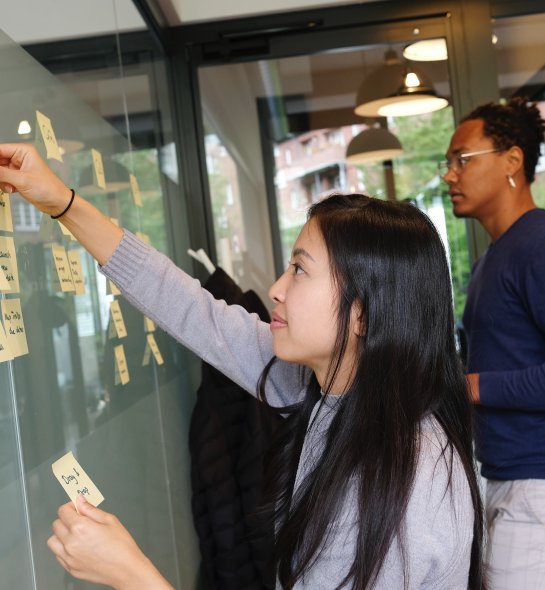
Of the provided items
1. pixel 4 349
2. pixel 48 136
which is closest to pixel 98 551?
pixel 4 349

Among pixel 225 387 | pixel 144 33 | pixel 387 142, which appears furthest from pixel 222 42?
pixel 225 387

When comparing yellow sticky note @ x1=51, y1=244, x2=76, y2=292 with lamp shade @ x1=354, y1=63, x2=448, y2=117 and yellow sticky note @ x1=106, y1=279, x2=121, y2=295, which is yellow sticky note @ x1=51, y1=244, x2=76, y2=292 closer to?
yellow sticky note @ x1=106, y1=279, x2=121, y2=295

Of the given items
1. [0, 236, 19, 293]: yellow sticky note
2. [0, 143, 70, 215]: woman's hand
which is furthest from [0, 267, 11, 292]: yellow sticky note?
[0, 143, 70, 215]: woman's hand

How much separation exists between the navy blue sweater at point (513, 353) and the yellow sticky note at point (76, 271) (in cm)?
99

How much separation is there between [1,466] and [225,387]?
4.60 feet

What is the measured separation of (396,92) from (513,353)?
1.38 m

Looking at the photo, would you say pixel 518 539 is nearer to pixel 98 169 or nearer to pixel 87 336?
pixel 87 336

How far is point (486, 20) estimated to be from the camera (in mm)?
2883

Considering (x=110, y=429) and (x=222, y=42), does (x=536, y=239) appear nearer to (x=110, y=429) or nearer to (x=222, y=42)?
(x=110, y=429)

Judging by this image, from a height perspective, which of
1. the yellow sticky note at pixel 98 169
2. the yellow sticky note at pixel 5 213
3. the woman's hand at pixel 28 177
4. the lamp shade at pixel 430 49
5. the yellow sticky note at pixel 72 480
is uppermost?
the lamp shade at pixel 430 49

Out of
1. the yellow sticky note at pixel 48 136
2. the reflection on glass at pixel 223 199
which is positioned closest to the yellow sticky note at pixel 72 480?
the yellow sticky note at pixel 48 136

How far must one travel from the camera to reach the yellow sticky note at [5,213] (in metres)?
1.13

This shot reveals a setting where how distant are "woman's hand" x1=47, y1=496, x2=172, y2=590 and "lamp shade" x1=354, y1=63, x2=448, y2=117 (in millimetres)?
2291

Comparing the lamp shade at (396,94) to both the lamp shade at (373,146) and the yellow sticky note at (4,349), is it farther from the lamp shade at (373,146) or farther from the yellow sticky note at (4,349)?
the yellow sticky note at (4,349)
